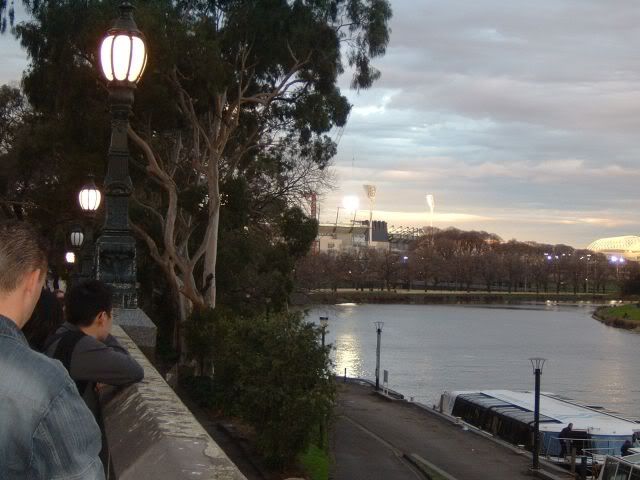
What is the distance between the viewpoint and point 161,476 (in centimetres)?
268

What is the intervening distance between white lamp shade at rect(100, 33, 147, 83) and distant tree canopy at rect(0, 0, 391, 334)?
14.5 m

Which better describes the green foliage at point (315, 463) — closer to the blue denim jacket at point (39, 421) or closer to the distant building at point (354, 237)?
the blue denim jacket at point (39, 421)

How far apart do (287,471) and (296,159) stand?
49.9 feet

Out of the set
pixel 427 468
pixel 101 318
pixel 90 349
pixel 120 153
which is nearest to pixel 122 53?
pixel 120 153

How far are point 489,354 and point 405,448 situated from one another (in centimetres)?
3173

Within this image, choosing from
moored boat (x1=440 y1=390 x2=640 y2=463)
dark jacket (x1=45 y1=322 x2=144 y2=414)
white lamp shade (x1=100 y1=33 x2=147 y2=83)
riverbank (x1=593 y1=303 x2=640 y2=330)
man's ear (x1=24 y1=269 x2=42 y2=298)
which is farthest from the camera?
riverbank (x1=593 y1=303 x2=640 y2=330)

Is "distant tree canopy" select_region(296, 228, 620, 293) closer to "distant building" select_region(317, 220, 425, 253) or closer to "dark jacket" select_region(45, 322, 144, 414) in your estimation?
"distant building" select_region(317, 220, 425, 253)

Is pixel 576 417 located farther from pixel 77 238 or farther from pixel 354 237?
pixel 354 237

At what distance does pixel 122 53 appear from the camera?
777cm

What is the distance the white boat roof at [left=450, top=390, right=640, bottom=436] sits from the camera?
84.5 feet

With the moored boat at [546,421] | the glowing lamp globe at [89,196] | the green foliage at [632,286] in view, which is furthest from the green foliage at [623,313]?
the glowing lamp globe at [89,196]

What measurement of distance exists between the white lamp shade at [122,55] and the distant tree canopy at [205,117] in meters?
14.5

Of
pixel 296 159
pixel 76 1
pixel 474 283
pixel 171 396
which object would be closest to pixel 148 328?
pixel 171 396

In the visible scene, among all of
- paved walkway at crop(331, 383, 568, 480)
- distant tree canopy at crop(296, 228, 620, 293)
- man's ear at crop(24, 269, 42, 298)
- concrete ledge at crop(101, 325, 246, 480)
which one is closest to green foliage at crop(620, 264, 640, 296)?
distant tree canopy at crop(296, 228, 620, 293)
